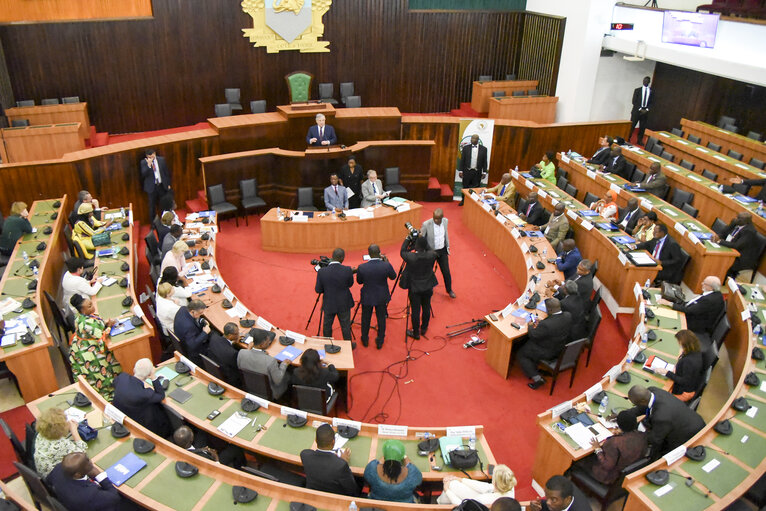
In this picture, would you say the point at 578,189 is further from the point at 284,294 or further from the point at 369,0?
the point at 369,0

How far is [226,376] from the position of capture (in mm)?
6492

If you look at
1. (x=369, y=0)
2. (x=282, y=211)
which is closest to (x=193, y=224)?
(x=282, y=211)

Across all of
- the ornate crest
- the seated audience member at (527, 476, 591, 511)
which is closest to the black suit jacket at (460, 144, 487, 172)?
the ornate crest

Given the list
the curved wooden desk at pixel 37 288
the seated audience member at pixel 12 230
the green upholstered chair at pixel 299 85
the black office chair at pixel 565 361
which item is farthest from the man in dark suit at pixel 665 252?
the green upholstered chair at pixel 299 85

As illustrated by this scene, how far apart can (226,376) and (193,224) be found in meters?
4.21

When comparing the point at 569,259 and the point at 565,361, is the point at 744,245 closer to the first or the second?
the point at 569,259

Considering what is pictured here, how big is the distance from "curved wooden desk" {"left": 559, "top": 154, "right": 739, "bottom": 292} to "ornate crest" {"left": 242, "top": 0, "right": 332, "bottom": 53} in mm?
8156

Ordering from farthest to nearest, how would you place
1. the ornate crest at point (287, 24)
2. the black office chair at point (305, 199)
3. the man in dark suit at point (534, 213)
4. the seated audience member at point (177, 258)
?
the ornate crest at point (287, 24) → the black office chair at point (305, 199) → the man in dark suit at point (534, 213) → the seated audience member at point (177, 258)

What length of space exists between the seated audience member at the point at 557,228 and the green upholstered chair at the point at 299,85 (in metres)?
8.32

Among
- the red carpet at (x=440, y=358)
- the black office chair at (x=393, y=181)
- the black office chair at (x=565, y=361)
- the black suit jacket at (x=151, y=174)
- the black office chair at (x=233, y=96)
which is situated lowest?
the red carpet at (x=440, y=358)

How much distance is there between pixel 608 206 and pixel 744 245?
7.47ft

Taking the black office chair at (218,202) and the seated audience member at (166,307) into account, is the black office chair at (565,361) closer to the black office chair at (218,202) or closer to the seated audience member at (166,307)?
the seated audience member at (166,307)

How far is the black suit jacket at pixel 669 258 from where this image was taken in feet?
28.3

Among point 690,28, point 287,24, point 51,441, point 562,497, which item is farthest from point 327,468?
point 287,24
